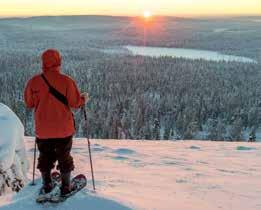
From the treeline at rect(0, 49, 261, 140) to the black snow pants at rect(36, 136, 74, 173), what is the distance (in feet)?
178

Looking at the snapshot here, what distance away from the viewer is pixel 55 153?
5582 mm

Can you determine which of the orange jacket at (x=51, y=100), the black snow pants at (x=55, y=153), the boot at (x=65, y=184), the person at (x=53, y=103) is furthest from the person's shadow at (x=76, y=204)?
the orange jacket at (x=51, y=100)

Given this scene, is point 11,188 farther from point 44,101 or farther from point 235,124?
point 235,124

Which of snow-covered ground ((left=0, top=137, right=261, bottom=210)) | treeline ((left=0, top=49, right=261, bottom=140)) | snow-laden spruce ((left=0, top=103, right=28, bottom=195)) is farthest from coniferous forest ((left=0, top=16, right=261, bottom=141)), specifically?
snow-laden spruce ((left=0, top=103, right=28, bottom=195))

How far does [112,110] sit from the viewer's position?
80.9 meters

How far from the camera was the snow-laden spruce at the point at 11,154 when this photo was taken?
24.1ft

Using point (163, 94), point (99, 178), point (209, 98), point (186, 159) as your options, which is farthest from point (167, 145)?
point (163, 94)

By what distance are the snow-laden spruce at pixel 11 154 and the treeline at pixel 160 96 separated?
50952 mm

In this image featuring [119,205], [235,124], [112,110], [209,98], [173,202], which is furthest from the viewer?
[209,98]

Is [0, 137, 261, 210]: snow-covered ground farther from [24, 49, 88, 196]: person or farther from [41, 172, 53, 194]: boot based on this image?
[24, 49, 88, 196]: person

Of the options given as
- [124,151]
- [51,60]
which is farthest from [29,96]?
[124,151]

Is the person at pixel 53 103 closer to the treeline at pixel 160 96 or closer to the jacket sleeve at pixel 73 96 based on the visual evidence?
the jacket sleeve at pixel 73 96

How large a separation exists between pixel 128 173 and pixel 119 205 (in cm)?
304

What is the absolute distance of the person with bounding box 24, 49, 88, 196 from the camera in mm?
5316
